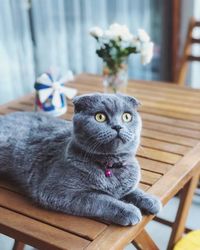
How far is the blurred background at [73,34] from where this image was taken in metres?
2.10

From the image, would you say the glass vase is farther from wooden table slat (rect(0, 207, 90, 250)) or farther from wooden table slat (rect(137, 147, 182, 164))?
wooden table slat (rect(0, 207, 90, 250))

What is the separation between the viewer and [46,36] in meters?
2.29

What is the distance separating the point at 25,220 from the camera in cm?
95

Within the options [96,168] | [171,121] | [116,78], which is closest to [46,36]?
[116,78]

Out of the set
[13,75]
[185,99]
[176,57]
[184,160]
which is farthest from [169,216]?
[176,57]

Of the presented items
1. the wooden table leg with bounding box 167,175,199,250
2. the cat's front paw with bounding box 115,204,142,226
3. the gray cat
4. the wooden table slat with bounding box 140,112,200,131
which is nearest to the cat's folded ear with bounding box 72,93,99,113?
the gray cat

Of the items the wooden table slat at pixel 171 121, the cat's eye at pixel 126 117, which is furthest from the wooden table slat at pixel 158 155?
the cat's eye at pixel 126 117

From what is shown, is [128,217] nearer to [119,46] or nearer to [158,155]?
[158,155]

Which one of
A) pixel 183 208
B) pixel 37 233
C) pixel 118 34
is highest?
pixel 118 34

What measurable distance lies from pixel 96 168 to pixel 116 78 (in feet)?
2.64

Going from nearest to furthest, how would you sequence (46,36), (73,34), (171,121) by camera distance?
(171,121) → (46,36) → (73,34)

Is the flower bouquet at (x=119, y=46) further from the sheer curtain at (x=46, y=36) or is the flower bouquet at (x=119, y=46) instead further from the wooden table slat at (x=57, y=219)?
the wooden table slat at (x=57, y=219)

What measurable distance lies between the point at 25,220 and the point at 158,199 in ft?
1.14

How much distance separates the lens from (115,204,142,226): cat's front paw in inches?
35.8
